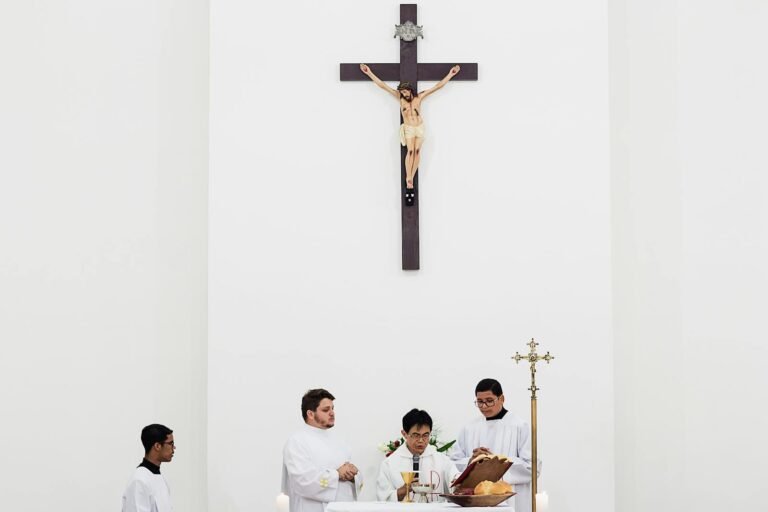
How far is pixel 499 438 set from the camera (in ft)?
26.5

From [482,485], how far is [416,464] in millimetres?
1100

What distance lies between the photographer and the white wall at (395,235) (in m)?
8.98

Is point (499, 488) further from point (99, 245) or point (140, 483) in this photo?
point (99, 245)

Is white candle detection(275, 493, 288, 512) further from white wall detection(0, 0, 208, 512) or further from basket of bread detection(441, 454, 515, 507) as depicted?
white wall detection(0, 0, 208, 512)

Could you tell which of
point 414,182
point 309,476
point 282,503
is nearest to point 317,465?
point 309,476

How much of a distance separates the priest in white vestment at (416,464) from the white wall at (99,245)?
2.55 metres

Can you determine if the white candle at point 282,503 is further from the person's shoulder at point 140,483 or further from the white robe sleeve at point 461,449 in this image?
the white robe sleeve at point 461,449

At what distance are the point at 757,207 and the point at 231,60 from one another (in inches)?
173

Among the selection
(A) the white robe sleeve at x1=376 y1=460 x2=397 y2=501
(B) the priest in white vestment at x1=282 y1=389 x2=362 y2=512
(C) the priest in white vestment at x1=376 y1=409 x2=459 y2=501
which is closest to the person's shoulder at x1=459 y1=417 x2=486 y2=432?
(C) the priest in white vestment at x1=376 y1=409 x2=459 y2=501

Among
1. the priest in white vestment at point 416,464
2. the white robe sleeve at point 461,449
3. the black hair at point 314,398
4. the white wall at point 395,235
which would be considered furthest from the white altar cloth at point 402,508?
the white wall at point 395,235

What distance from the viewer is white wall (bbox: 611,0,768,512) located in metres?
9.34

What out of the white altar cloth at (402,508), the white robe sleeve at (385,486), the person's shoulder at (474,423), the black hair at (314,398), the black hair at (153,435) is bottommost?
the white robe sleeve at (385,486)

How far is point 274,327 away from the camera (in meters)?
9.04

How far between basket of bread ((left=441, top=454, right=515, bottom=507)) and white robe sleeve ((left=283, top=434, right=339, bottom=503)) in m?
1.33
